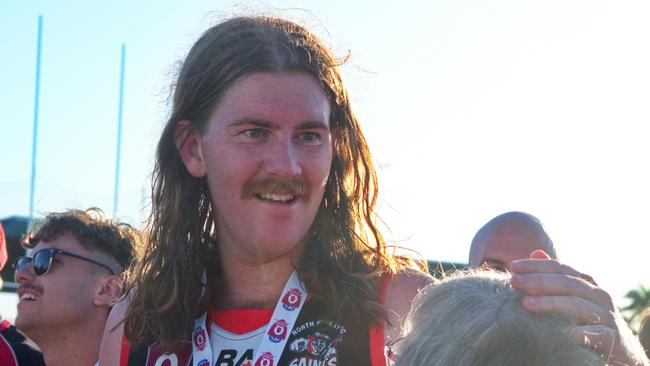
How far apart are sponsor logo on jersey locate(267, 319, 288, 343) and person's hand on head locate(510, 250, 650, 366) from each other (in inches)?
47.5

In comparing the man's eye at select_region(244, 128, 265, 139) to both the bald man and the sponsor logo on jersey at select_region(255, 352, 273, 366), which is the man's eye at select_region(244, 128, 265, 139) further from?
the bald man

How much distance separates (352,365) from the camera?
8.55ft

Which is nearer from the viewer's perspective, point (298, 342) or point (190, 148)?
point (298, 342)

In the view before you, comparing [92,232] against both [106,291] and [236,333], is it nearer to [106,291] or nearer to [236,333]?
[106,291]

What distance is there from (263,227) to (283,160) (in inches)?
8.8

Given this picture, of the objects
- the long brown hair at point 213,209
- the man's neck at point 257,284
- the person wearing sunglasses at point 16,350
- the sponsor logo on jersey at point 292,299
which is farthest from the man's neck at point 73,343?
the sponsor logo on jersey at point 292,299

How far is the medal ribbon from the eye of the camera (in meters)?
2.68

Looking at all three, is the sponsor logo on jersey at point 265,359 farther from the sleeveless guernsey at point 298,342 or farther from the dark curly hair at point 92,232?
the dark curly hair at point 92,232

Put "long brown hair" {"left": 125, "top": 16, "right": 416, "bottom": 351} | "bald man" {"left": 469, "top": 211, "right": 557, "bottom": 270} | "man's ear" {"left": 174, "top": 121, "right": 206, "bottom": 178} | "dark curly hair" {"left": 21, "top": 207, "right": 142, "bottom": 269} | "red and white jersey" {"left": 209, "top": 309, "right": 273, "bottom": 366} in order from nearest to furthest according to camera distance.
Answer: "red and white jersey" {"left": 209, "top": 309, "right": 273, "bottom": 366} → "long brown hair" {"left": 125, "top": 16, "right": 416, "bottom": 351} → "man's ear" {"left": 174, "top": 121, "right": 206, "bottom": 178} → "bald man" {"left": 469, "top": 211, "right": 557, "bottom": 270} → "dark curly hair" {"left": 21, "top": 207, "right": 142, "bottom": 269}

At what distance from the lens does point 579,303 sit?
153 centimetres

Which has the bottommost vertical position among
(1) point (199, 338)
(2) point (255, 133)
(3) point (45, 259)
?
(3) point (45, 259)

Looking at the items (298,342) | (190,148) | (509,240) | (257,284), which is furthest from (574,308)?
(509,240)

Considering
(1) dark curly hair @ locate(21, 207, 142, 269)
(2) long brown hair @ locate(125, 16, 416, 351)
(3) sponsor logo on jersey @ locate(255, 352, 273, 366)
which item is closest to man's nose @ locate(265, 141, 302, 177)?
(2) long brown hair @ locate(125, 16, 416, 351)

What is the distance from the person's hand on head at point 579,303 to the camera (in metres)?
1.48
